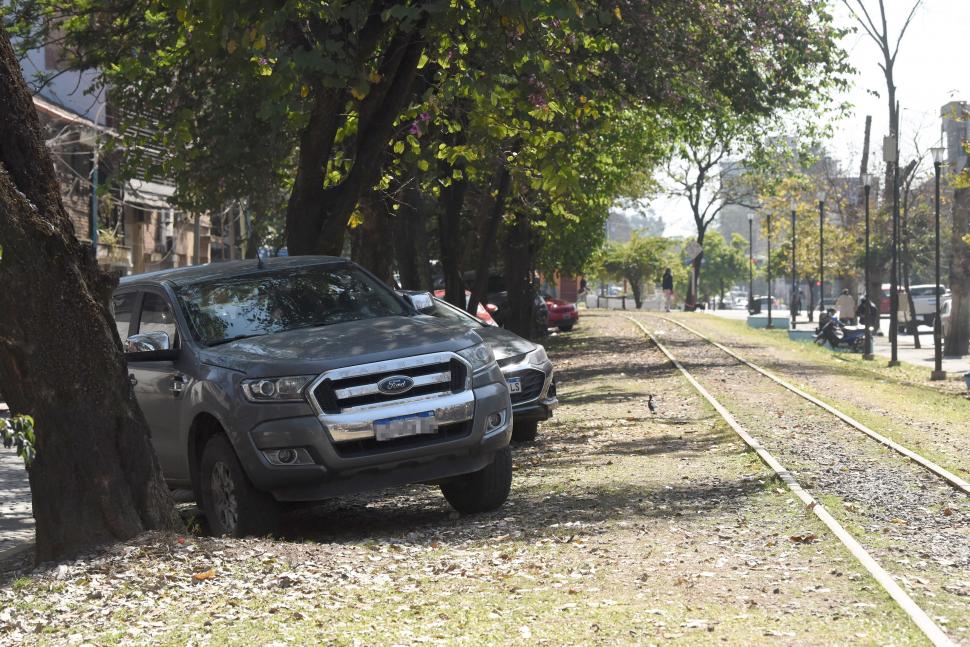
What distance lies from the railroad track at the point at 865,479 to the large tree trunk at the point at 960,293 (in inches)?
604

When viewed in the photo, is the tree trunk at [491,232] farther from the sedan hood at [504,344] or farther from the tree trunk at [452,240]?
the sedan hood at [504,344]

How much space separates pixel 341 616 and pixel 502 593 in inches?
35.0

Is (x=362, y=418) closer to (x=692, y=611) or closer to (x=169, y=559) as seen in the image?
(x=169, y=559)

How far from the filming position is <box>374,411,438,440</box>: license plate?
866 cm

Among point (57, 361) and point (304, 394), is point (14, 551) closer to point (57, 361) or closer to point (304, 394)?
point (57, 361)

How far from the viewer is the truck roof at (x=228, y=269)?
400 inches

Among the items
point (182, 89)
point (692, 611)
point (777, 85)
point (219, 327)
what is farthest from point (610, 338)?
point (692, 611)

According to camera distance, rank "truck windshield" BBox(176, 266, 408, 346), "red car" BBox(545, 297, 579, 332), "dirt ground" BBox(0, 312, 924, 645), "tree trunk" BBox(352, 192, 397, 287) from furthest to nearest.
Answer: "red car" BBox(545, 297, 579, 332), "tree trunk" BBox(352, 192, 397, 287), "truck windshield" BBox(176, 266, 408, 346), "dirt ground" BBox(0, 312, 924, 645)

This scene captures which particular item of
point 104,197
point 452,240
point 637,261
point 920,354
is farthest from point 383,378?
point 637,261

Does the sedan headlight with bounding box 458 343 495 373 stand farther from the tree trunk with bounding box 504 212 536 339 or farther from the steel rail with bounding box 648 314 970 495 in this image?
the tree trunk with bounding box 504 212 536 339

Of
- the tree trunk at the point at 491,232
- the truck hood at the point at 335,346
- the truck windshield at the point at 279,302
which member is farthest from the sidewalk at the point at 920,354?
the truck hood at the point at 335,346

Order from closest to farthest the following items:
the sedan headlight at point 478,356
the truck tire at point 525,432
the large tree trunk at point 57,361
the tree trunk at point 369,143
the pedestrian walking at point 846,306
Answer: the large tree trunk at point 57,361 → the sedan headlight at point 478,356 → the truck tire at point 525,432 → the tree trunk at point 369,143 → the pedestrian walking at point 846,306

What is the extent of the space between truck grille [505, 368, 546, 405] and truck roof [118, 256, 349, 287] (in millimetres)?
3339

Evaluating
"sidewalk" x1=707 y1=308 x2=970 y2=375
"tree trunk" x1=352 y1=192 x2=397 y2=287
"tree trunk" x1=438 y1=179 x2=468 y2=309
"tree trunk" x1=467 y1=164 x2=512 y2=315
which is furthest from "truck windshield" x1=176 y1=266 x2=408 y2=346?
"sidewalk" x1=707 y1=308 x2=970 y2=375
